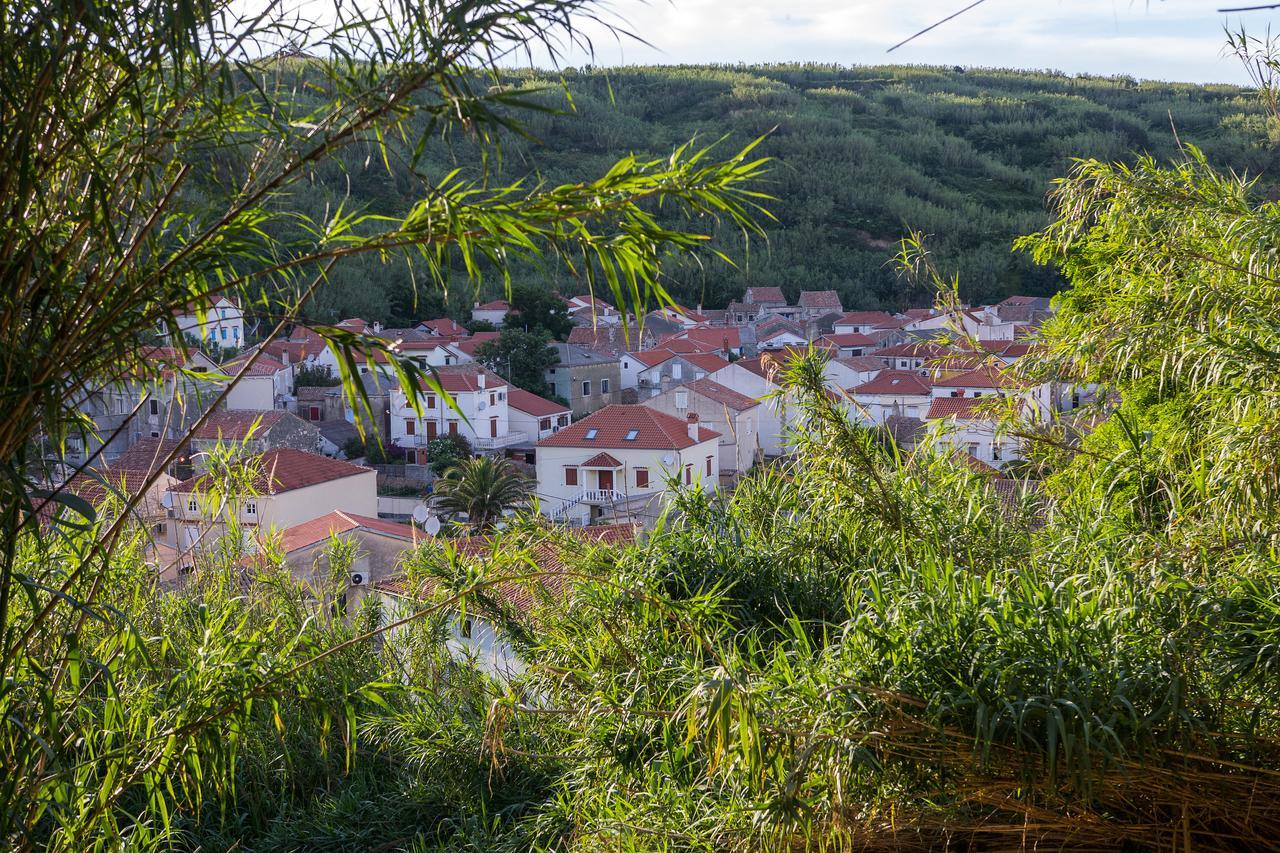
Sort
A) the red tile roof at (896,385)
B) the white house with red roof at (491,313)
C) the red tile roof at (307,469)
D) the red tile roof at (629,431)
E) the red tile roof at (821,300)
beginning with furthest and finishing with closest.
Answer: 1. the red tile roof at (821,300)
2. the white house with red roof at (491,313)
3. the red tile roof at (896,385)
4. the red tile roof at (629,431)
5. the red tile roof at (307,469)

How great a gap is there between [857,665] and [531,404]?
2061 cm

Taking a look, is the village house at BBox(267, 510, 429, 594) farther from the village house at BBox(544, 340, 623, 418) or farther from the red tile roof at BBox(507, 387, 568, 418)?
the village house at BBox(544, 340, 623, 418)

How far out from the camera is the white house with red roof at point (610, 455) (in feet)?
53.1

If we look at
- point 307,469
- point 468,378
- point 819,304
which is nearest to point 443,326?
point 468,378

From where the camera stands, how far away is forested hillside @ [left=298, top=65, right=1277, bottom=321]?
37969 millimetres

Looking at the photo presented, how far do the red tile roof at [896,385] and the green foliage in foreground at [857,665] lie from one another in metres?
13.5

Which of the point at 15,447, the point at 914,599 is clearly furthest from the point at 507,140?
the point at 914,599

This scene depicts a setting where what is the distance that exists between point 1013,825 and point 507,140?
1.90 meters

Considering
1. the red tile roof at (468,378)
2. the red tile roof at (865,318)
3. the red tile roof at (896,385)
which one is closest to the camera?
the red tile roof at (896,385)

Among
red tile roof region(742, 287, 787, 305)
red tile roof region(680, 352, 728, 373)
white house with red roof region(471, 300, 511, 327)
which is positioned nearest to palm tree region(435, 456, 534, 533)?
red tile roof region(680, 352, 728, 373)

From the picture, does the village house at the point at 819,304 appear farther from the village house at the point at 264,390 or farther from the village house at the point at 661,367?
the village house at the point at 264,390

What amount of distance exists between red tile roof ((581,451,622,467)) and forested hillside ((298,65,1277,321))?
10.7 metres

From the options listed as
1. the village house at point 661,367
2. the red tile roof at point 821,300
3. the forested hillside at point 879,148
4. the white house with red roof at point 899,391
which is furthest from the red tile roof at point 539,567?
the red tile roof at point 821,300

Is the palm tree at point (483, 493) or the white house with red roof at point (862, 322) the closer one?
the palm tree at point (483, 493)
